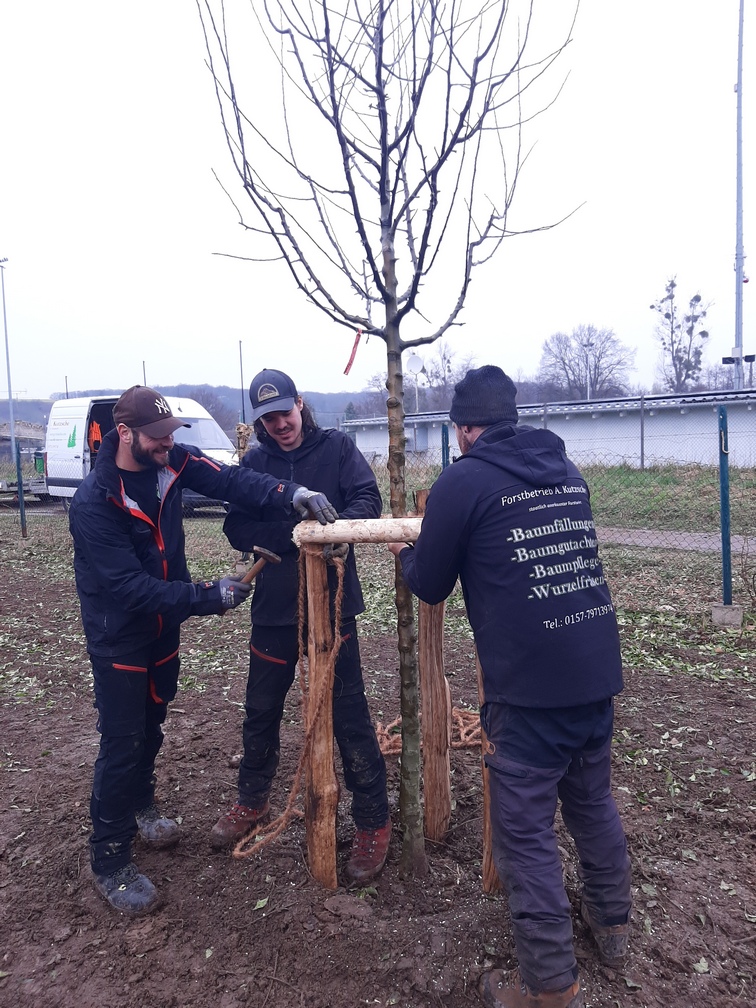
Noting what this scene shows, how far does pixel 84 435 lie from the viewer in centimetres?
1449

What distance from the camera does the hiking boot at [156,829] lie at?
319cm

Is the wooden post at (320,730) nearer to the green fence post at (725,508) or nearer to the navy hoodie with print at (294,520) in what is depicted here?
the navy hoodie with print at (294,520)

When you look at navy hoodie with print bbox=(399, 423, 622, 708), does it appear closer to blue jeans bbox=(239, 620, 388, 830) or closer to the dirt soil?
blue jeans bbox=(239, 620, 388, 830)

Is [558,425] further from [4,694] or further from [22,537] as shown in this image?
[4,694]

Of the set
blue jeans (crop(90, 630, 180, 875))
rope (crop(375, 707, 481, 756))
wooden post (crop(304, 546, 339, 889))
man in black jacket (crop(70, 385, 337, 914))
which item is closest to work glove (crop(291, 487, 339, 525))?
man in black jacket (crop(70, 385, 337, 914))

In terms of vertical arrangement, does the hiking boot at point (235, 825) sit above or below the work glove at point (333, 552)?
below

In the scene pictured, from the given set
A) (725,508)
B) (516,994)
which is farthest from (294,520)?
(725,508)

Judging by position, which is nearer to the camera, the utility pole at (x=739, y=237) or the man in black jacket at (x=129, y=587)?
the man in black jacket at (x=129, y=587)

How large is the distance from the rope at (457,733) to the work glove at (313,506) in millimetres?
1732

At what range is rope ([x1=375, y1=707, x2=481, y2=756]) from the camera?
4.06m

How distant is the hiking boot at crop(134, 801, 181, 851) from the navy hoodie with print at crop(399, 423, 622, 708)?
1.74 metres

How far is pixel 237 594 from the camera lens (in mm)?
2887

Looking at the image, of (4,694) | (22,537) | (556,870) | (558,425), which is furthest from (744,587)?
(558,425)

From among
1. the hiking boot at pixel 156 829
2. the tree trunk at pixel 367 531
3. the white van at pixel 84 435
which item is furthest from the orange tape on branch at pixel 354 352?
the white van at pixel 84 435
